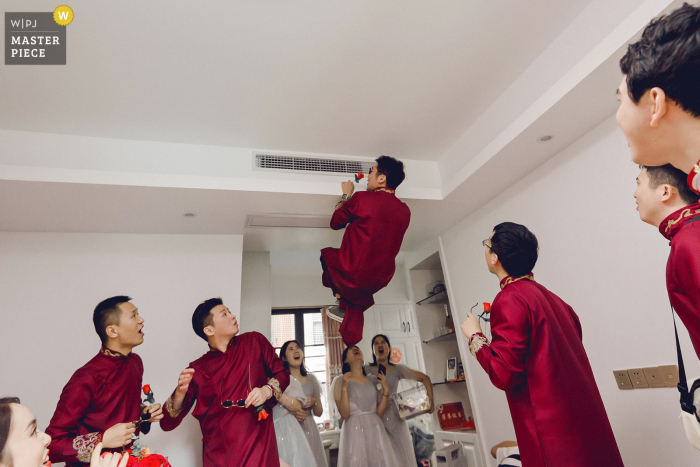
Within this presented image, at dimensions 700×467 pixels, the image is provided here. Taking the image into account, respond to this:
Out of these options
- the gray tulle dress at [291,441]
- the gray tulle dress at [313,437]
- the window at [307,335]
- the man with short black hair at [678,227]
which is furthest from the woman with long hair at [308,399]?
the man with short black hair at [678,227]

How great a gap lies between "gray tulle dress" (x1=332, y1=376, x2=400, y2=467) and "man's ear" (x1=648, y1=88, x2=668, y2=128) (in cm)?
311

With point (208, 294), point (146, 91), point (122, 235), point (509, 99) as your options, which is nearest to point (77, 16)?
point (146, 91)

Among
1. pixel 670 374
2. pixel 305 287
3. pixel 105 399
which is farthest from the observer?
pixel 305 287

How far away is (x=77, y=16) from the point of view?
1770 mm

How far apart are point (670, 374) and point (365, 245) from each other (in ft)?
5.17

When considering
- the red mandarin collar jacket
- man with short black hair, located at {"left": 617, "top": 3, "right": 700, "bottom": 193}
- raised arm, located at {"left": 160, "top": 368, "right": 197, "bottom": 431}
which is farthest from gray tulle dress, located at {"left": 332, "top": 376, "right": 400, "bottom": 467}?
man with short black hair, located at {"left": 617, "top": 3, "right": 700, "bottom": 193}

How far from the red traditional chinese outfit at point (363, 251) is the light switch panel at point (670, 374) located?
4.63ft

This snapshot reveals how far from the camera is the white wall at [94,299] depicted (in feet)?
8.55

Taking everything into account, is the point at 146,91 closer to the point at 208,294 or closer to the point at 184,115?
the point at 184,115

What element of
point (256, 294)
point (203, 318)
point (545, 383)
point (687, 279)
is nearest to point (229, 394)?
point (203, 318)

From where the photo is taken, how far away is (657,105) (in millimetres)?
808

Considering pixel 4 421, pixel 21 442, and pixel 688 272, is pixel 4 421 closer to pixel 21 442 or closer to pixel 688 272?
pixel 21 442

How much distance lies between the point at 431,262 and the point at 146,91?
2.94 m

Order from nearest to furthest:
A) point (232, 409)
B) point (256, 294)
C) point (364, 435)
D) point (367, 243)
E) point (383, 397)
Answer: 1. point (232, 409)
2. point (367, 243)
3. point (364, 435)
4. point (383, 397)
5. point (256, 294)
